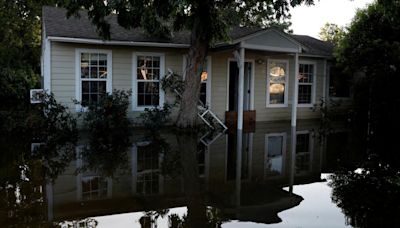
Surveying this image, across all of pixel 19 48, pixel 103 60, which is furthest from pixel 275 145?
pixel 19 48

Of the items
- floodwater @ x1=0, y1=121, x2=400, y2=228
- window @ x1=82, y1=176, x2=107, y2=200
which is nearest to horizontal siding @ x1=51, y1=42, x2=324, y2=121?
floodwater @ x1=0, y1=121, x2=400, y2=228

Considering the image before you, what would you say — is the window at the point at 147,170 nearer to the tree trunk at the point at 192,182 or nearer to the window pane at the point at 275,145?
the tree trunk at the point at 192,182

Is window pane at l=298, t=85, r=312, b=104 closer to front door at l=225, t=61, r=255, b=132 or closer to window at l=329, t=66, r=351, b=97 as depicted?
window at l=329, t=66, r=351, b=97

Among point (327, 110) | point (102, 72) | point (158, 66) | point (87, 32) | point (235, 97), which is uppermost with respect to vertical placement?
point (87, 32)

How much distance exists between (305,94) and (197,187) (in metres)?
11.1

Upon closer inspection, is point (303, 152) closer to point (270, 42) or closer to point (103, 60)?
point (270, 42)

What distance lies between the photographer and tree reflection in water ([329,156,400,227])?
4574mm

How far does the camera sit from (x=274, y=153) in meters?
8.71

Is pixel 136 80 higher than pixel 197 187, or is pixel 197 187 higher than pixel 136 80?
pixel 136 80

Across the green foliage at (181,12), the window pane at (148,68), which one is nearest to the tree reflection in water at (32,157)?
the window pane at (148,68)

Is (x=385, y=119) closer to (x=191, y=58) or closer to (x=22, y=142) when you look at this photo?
(x=191, y=58)

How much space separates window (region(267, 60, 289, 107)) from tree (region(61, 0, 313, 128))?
136 inches

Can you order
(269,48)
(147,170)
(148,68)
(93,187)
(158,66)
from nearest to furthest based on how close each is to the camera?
(93,187) < (147,170) < (269,48) < (148,68) < (158,66)

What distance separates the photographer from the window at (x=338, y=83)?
53.0 feet
